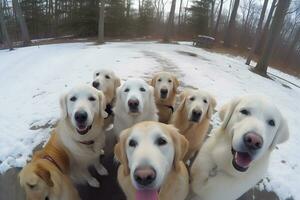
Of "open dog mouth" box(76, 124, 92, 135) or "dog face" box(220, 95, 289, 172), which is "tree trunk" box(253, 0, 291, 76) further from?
"open dog mouth" box(76, 124, 92, 135)

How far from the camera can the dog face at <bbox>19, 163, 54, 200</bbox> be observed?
2695 millimetres

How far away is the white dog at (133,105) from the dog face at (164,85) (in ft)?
1.96

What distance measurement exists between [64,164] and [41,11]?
30007 mm

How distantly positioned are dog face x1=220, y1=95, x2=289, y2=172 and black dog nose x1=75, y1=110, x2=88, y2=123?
1.72 meters

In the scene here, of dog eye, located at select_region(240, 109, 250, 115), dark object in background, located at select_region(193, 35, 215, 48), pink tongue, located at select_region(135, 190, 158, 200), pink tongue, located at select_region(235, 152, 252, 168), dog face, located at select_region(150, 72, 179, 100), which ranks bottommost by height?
dark object in background, located at select_region(193, 35, 215, 48)

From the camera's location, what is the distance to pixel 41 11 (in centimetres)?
2894

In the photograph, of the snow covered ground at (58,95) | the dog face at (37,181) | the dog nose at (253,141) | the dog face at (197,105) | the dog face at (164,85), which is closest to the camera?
the dog nose at (253,141)

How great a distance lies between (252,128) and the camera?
2.30m

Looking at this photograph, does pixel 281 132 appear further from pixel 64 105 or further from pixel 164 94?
pixel 64 105

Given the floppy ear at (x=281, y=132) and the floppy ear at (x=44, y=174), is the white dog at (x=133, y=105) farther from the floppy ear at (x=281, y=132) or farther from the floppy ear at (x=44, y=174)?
the floppy ear at (x=281, y=132)

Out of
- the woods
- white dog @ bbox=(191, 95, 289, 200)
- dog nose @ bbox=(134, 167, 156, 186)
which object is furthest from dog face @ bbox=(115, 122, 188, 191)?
the woods

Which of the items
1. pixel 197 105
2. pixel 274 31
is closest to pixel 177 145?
pixel 197 105

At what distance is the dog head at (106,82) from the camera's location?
184 inches

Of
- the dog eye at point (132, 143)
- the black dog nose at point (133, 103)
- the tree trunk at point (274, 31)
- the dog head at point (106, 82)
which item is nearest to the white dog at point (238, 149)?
the dog eye at point (132, 143)
